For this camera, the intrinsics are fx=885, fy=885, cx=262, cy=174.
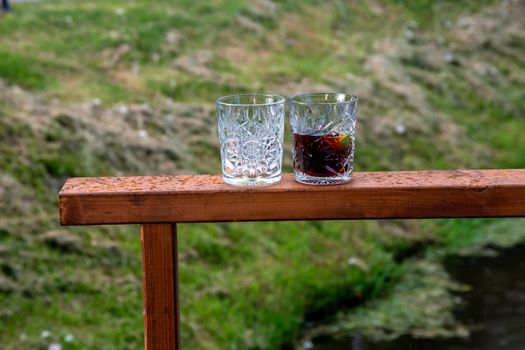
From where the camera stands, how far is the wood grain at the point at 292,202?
1.53 meters

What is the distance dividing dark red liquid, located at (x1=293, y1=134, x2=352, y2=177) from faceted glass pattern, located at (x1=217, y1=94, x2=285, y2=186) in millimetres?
44

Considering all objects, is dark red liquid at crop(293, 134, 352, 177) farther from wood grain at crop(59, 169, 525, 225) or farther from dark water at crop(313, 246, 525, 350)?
dark water at crop(313, 246, 525, 350)

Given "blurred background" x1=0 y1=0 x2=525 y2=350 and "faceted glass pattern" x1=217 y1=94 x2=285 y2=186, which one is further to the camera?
"blurred background" x1=0 y1=0 x2=525 y2=350

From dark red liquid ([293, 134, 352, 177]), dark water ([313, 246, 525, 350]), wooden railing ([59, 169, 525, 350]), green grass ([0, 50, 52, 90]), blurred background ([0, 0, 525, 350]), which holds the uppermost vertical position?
dark red liquid ([293, 134, 352, 177])

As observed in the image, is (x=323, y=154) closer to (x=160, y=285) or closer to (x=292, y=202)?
(x=292, y=202)

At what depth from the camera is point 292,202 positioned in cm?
154

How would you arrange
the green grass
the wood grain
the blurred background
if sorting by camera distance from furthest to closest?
1. the green grass
2. the blurred background
3. the wood grain

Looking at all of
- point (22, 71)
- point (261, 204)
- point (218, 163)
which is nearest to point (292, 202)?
point (261, 204)

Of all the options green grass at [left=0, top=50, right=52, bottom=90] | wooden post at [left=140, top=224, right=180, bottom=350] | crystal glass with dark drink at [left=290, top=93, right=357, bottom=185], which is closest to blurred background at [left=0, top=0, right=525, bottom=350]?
green grass at [left=0, top=50, right=52, bottom=90]

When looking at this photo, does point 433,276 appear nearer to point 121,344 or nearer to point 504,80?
point 121,344

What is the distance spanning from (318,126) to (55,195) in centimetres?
269

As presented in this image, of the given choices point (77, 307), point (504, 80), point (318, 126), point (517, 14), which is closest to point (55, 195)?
point (77, 307)

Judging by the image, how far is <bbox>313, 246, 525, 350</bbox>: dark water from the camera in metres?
3.83

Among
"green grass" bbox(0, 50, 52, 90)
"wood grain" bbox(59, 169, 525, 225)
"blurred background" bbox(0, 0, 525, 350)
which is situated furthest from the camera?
"green grass" bbox(0, 50, 52, 90)
